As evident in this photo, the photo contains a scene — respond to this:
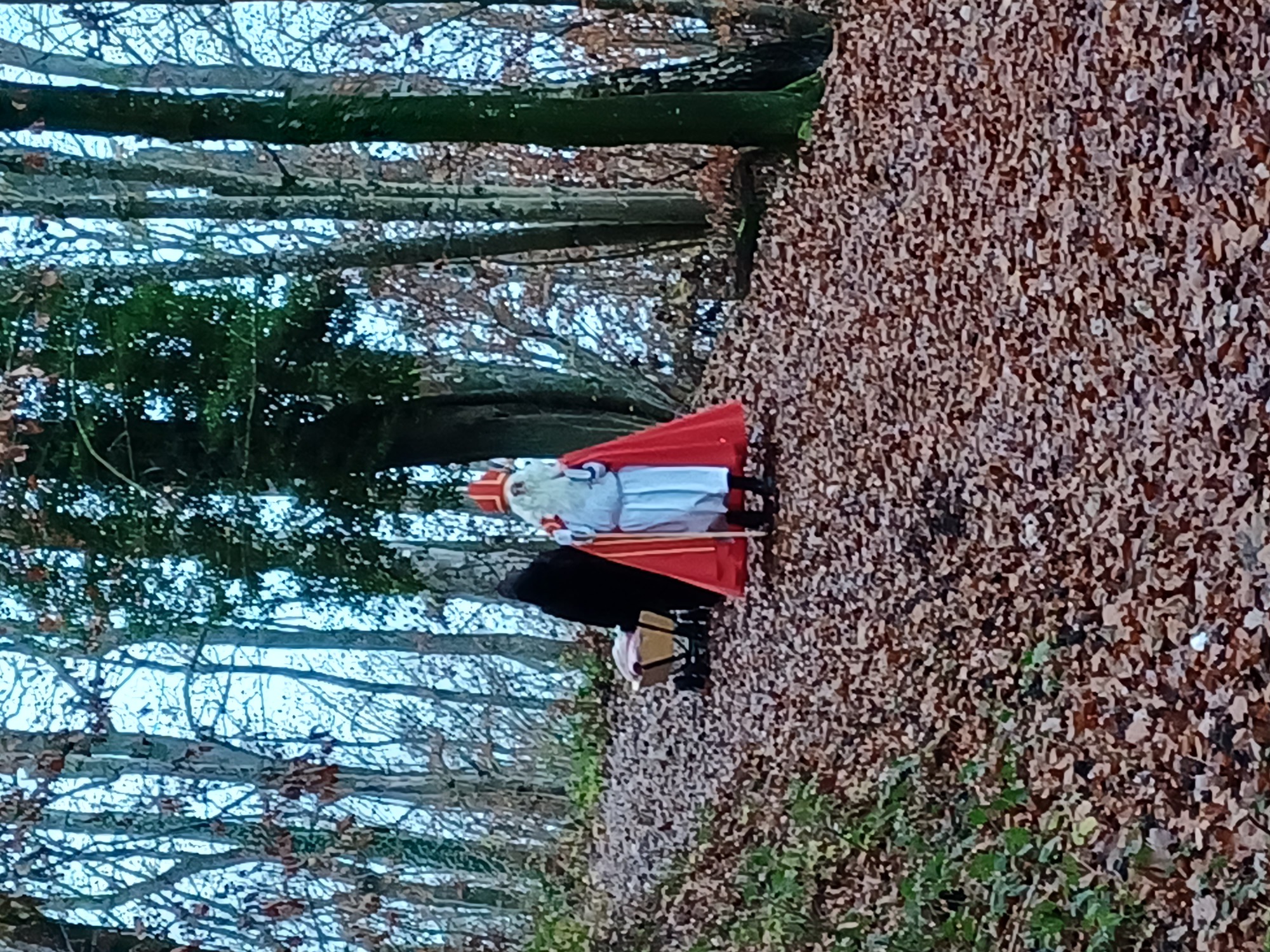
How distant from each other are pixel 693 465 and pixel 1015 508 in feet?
9.20

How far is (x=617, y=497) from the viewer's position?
7410 millimetres

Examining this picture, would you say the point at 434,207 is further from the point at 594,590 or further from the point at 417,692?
the point at 417,692

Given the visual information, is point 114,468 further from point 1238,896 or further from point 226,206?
point 1238,896

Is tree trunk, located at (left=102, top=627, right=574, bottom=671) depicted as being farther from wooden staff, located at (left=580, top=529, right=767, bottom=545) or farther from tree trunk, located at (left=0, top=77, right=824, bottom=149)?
tree trunk, located at (left=0, top=77, right=824, bottom=149)

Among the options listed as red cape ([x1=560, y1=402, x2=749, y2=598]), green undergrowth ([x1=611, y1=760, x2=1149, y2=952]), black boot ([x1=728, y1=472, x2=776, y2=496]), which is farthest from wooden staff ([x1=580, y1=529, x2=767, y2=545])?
green undergrowth ([x1=611, y1=760, x2=1149, y2=952])

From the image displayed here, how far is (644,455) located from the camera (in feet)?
25.0

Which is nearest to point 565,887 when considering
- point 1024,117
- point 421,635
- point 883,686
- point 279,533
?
point 421,635

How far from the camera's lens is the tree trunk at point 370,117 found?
6.73 meters

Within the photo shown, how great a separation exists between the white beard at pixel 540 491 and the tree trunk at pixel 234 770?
14.4 ft

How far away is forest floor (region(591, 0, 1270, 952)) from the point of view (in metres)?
4.12

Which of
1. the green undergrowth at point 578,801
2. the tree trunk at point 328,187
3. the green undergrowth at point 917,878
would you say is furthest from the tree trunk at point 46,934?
the tree trunk at point 328,187

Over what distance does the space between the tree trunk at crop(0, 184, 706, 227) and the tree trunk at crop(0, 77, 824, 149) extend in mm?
3300

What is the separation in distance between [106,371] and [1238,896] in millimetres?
8232

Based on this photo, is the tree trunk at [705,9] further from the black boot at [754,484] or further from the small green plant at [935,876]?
the small green plant at [935,876]
